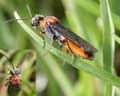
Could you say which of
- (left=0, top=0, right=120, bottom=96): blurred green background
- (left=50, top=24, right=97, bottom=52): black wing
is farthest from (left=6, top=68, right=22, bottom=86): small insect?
(left=50, top=24, right=97, bottom=52): black wing

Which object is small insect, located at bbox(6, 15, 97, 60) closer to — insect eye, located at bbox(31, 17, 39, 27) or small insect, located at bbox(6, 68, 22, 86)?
insect eye, located at bbox(31, 17, 39, 27)

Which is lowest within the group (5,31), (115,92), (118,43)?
(115,92)

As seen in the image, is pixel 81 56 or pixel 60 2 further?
pixel 60 2

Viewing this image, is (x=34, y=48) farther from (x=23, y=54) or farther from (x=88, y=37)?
(x=88, y=37)

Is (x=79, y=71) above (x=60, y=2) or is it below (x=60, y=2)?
below

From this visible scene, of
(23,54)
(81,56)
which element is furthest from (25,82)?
(81,56)

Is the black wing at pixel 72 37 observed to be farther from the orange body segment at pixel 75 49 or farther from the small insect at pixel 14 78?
the small insect at pixel 14 78

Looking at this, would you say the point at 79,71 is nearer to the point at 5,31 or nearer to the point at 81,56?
the point at 81,56
